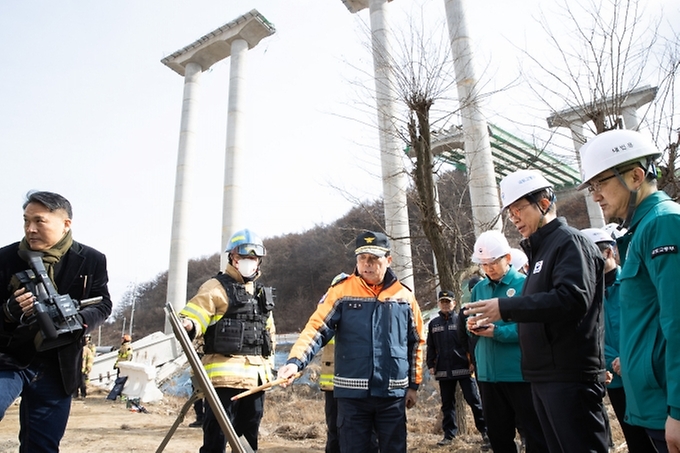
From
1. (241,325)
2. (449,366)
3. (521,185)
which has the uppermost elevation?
(521,185)

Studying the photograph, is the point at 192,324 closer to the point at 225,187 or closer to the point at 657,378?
the point at 657,378

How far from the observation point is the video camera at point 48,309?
245 centimetres

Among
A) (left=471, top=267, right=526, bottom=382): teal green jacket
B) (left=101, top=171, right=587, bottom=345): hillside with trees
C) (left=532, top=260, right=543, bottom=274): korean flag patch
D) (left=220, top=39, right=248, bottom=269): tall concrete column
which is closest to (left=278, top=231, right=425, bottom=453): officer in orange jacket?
(left=471, top=267, right=526, bottom=382): teal green jacket

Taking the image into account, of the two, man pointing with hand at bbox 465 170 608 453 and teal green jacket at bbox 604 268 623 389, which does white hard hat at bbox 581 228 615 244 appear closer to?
teal green jacket at bbox 604 268 623 389

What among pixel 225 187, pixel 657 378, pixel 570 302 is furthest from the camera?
pixel 225 187

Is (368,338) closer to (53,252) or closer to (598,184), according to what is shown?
(598,184)

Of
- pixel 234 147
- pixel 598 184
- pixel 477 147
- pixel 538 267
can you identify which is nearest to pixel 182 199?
pixel 234 147

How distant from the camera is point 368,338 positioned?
10.5 feet

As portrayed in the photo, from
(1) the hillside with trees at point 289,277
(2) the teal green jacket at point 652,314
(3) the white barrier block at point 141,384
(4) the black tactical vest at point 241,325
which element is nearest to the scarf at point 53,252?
(4) the black tactical vest at point 241,325

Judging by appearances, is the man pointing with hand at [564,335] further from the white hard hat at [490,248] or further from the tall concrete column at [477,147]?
the tall concrete column at [477,147]

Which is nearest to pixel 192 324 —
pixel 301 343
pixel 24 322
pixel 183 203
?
pixel 301 343

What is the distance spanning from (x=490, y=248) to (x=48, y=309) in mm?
3372

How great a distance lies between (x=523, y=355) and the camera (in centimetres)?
260

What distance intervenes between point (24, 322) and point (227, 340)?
1.45 m
